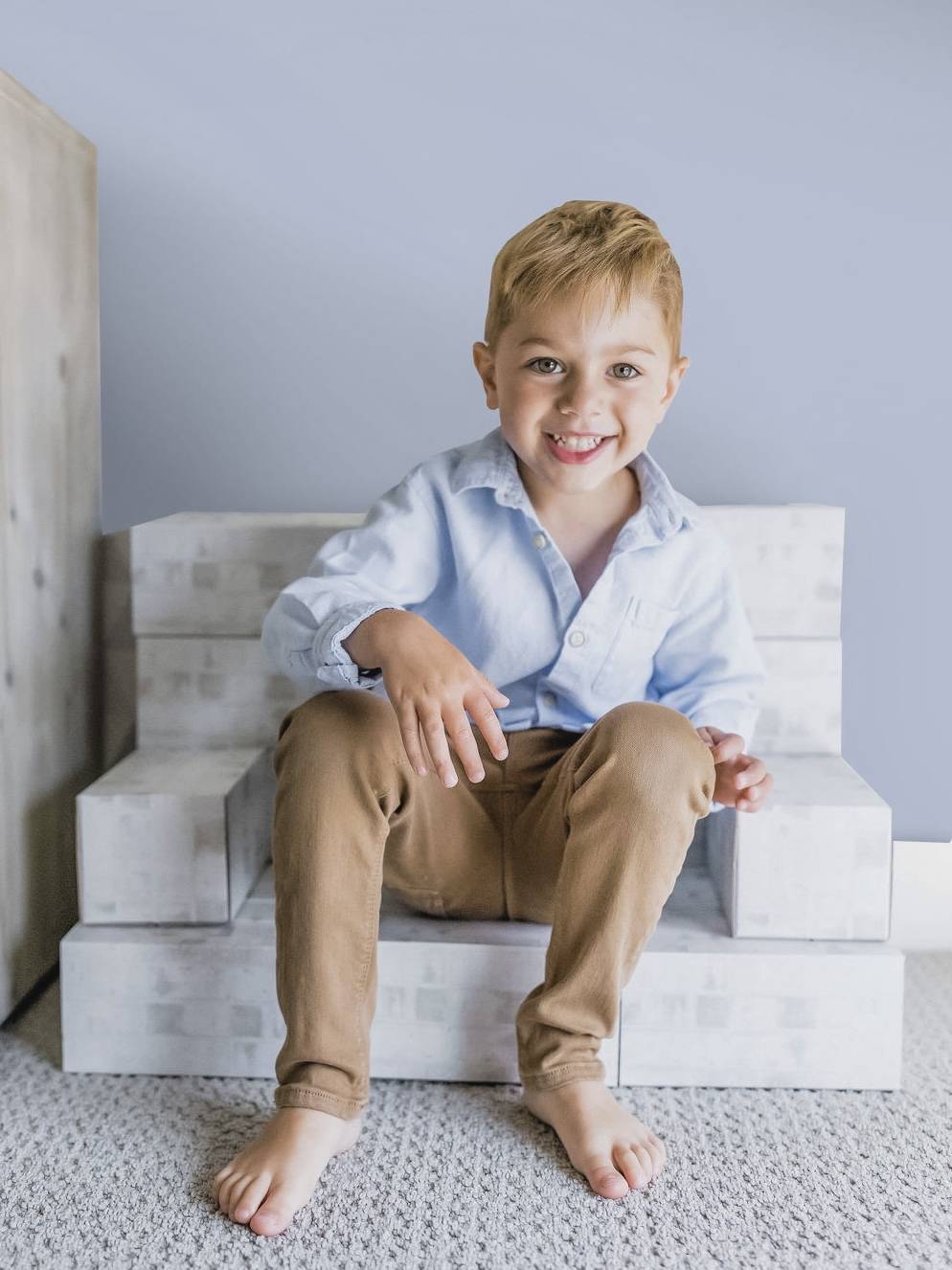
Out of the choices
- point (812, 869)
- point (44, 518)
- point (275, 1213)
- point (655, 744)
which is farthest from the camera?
point (44, 518)

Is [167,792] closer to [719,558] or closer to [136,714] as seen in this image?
[136,714]

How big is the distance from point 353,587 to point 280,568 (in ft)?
0.80

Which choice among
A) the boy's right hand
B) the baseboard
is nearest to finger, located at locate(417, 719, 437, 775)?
the boy's right hand

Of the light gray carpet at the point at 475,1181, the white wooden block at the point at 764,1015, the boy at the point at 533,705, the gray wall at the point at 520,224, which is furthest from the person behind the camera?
the gray wall at the point at 520,224

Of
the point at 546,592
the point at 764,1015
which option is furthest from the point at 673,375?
the point at 764,1015

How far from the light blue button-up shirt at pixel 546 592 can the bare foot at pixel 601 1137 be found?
31cm

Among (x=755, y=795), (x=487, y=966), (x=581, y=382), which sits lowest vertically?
(x=487, y=966)

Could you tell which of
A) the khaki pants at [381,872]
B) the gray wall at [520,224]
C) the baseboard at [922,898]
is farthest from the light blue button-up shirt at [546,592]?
the baseboard at [922,898]

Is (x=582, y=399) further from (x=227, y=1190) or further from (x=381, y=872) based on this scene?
(x=227, y=1190)

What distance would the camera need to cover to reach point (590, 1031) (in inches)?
38.3

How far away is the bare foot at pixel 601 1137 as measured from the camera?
0.90 meters

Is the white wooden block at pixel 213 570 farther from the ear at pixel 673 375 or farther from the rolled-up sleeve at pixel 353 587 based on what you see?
the ear at pixel 673 375

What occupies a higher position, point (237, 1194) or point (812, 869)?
point (812, 869)

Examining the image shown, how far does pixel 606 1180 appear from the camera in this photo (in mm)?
894
